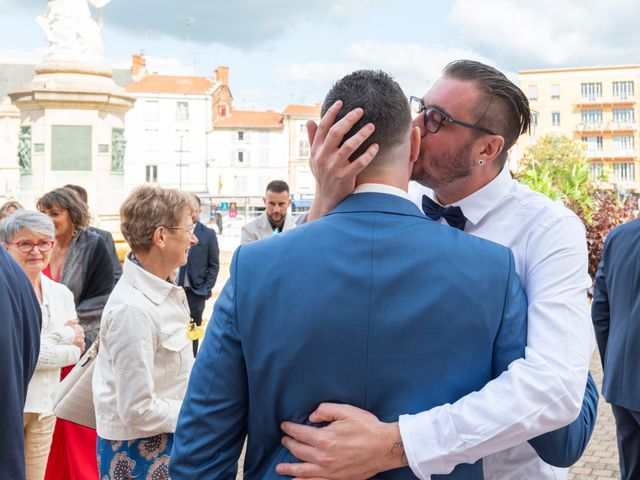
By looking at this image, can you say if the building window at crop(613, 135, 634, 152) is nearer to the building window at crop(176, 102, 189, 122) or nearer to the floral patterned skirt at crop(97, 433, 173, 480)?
the building window at crop(176, 102, 189, 122)

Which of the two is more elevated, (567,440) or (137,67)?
(137,67)

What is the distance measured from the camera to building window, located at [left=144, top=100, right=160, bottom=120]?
71750 millimetres

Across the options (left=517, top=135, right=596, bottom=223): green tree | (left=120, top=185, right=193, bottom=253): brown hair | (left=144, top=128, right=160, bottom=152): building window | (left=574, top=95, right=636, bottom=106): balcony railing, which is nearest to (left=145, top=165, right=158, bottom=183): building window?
(left=144, top=128, right=160, bottom=152): building window

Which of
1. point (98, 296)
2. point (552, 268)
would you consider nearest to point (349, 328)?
point (552, 268)

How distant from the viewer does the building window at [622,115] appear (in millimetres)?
80000

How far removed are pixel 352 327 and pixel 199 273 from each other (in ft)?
24.4

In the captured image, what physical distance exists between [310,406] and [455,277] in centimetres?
48

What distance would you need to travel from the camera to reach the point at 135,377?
10.9 ft

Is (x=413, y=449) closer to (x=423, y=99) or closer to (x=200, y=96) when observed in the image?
(x=423, y=99)

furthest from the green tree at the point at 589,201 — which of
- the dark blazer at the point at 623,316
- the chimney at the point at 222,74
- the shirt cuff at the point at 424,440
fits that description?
the chimney at the point at 222,74

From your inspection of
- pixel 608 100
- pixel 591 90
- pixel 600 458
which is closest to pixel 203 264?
pixel 600 458

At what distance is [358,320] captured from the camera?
5.95ft

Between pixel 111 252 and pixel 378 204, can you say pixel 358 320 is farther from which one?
pixel 111 252

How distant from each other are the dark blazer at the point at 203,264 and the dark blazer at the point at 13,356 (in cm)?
606
